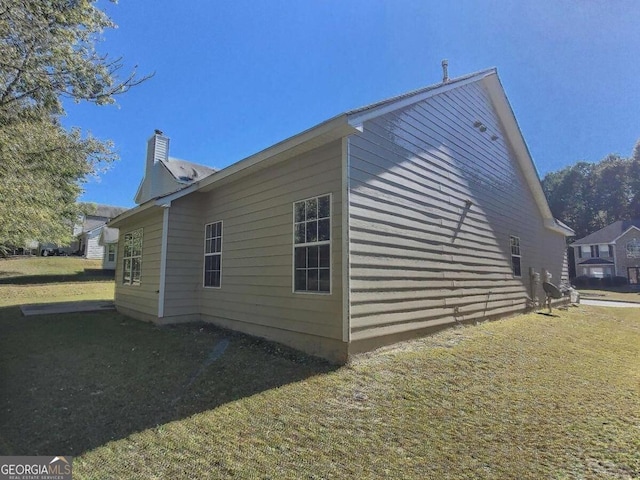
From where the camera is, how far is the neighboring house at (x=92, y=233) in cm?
3353

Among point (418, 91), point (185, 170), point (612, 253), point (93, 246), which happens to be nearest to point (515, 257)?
point (418, 91)

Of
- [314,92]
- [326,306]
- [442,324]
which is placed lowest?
[442,324]

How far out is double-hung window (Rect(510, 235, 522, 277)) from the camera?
1070 centimetres

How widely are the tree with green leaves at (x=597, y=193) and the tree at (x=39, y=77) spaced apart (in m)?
51.5

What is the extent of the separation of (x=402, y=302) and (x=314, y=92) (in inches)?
332

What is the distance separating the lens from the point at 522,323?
355 inches

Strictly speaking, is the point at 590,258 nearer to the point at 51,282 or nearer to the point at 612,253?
the point at 612,253

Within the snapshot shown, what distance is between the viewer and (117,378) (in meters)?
5.04

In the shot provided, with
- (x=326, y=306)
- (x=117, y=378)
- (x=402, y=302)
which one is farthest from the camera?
(x=402, y=302)

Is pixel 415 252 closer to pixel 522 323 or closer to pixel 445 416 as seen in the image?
pixel 445 416

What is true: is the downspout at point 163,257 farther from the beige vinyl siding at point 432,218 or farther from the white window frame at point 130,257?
the beige vinyl siding at point 432,218

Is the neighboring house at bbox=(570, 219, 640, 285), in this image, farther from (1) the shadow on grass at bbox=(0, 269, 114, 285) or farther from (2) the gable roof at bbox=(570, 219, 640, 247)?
(1) the shadow on grass at bbox=(0, 269, 114, 285)

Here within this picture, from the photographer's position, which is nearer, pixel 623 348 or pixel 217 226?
pixel 623 348

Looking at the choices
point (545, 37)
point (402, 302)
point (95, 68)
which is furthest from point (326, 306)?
point (545, 37)
